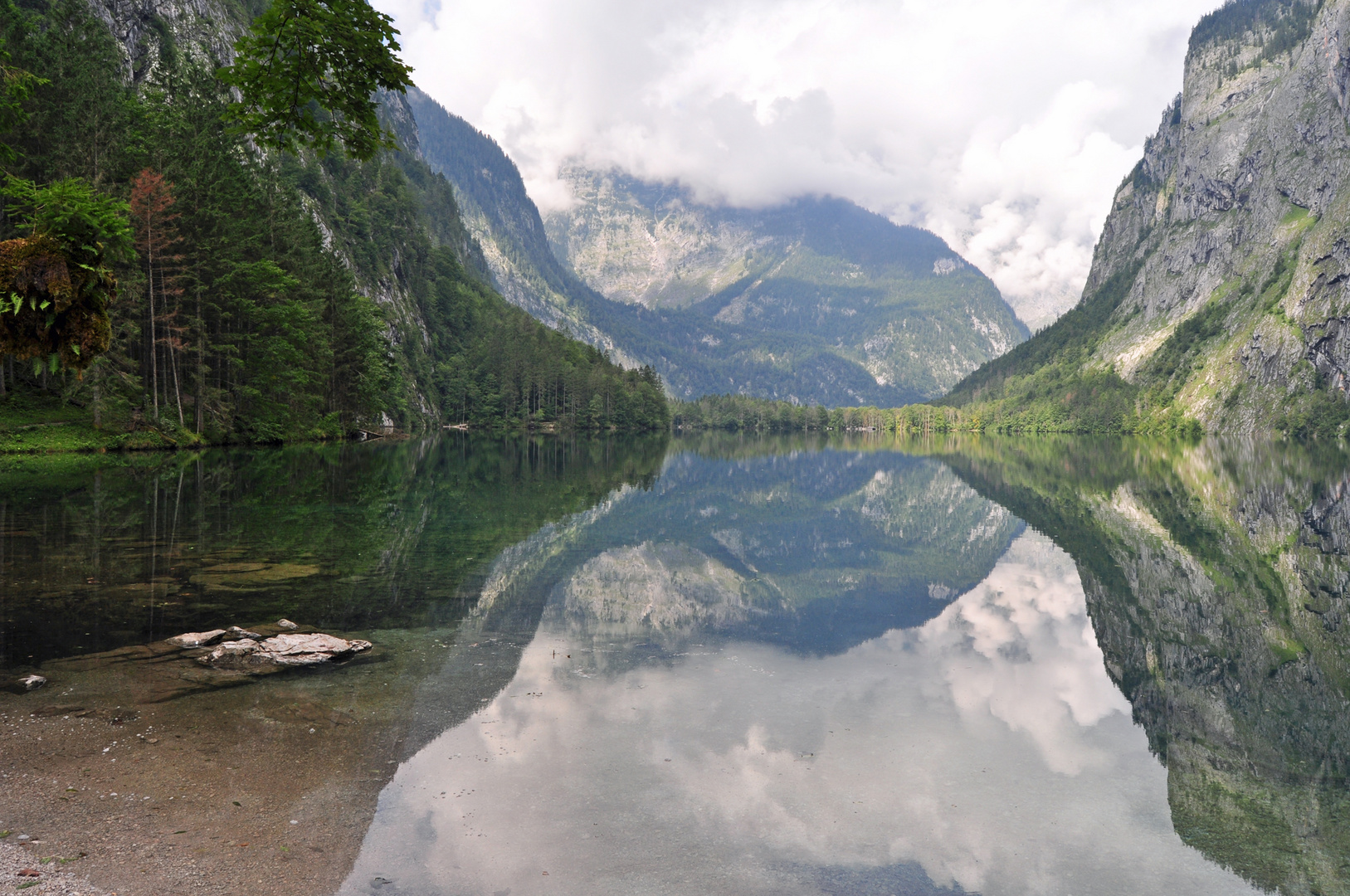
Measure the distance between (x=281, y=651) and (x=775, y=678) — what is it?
8284 mm

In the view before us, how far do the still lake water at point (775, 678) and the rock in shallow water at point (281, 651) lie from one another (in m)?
0.80

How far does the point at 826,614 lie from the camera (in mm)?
18750

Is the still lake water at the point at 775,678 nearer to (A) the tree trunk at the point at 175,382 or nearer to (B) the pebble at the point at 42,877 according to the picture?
(B) the pebble at the point at 42,877

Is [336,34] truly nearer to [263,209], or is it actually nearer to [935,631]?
[935,631]

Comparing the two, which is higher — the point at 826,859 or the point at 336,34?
the point at 336,34

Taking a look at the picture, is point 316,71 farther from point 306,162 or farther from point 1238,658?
point 306,162

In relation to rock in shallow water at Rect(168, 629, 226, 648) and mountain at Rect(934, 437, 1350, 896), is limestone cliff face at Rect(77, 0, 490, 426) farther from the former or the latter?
mountain at Rect(934, 437, 1350, 896)

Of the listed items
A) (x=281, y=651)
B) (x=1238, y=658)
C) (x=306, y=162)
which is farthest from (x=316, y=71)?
(x=306, y=162)

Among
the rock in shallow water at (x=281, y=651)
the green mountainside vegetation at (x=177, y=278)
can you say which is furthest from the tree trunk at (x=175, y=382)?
the rock in shallow water at (x=281, y=651)

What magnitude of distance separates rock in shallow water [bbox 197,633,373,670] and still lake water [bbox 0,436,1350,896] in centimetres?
80

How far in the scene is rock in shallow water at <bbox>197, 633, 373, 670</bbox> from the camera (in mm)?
12570

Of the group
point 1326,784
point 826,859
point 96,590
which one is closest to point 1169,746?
point 1326,784

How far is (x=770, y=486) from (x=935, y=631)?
38.6 metres

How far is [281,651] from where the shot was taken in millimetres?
12961
